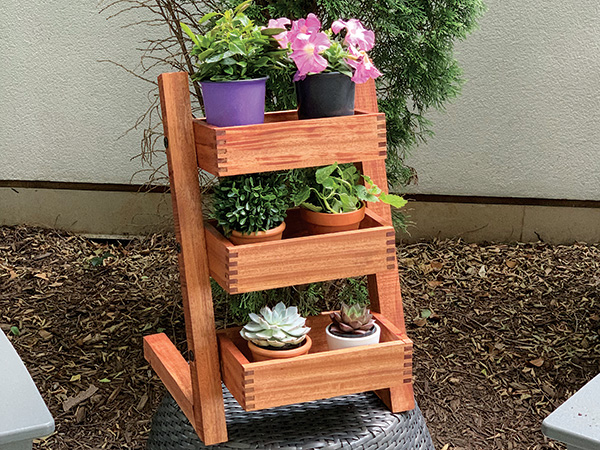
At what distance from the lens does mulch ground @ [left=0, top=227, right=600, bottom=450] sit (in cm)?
268

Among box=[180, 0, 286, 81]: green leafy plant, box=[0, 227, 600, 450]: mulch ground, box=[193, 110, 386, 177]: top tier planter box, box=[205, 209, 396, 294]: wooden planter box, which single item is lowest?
box=[0, 227, 600, 450]: mulch ground

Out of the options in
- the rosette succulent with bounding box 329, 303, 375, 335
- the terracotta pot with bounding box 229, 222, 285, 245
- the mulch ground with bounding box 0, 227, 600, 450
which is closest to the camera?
the terracotta pot with bounding box 229, 222, 285, 245

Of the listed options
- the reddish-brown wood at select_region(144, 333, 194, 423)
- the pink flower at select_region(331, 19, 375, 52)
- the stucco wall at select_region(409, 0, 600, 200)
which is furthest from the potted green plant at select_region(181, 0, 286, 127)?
the stucco wall at select_region(409, 0, 600, 200)

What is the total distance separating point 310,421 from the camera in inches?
72.7

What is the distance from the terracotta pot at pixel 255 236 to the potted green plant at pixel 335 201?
9 cm

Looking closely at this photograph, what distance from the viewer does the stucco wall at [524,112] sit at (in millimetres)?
3689

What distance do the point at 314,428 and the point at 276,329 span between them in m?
0.31

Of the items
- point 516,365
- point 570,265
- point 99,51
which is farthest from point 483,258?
point 99,51

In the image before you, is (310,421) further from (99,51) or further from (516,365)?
(99,51)

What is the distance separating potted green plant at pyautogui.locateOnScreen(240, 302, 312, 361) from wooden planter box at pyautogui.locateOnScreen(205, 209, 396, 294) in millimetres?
80

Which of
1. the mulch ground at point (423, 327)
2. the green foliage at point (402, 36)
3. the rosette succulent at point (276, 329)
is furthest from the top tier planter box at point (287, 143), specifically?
the mulch ground at point (423, 327)

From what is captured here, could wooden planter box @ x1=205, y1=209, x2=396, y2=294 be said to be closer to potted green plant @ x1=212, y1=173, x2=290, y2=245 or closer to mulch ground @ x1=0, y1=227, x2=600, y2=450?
potted green plant @ x1=212, y1=173, x2=290, y2=245

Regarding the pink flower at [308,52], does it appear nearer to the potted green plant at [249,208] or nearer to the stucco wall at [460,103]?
the potted green plant at [249,208]

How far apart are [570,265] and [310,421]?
231 cm
